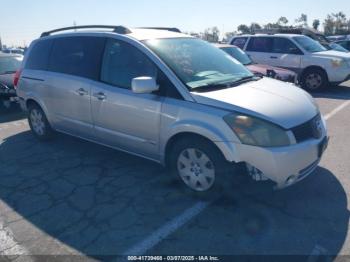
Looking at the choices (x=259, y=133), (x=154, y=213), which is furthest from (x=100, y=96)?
(x=259, y=133)

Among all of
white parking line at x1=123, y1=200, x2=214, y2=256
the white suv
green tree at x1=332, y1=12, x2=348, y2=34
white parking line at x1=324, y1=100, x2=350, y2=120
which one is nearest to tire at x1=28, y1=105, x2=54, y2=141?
white parking line at x1=123, y1=200, x2=214, y2=256

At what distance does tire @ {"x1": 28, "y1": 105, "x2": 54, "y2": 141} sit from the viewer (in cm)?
571

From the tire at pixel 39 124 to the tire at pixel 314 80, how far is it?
8.04m

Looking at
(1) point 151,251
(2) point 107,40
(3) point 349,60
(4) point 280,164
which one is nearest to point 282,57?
(3) point 349,60

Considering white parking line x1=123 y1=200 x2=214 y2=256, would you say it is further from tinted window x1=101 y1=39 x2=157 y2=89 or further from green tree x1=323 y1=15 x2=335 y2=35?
green tree x1=323 y1=15 x2=335 y2=35

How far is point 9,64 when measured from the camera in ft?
30.2

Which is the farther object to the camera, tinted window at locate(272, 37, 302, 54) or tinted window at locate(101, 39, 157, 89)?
tinted window at locate(272, 37, 302, 54)

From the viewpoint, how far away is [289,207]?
356 cm

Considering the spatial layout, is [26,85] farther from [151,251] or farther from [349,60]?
[349,60]

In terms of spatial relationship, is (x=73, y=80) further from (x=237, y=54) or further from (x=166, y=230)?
(x=237, y=54)

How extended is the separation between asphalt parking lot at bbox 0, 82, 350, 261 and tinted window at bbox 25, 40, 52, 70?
1.64m

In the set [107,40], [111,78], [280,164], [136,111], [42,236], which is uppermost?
[107,40]

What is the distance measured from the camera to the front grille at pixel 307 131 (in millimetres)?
3318

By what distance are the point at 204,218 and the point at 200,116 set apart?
103cm
